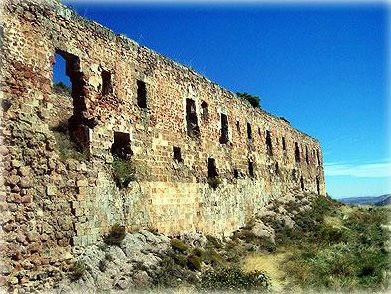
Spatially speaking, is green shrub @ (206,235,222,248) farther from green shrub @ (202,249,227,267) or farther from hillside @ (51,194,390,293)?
green shrub @ (202,249,227,267)

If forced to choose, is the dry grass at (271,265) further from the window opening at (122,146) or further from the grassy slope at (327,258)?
the window opening at (122,146)

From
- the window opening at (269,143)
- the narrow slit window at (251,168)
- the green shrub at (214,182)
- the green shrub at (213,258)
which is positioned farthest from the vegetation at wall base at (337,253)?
the window opening at (269,143)

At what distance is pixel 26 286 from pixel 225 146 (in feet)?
41.0

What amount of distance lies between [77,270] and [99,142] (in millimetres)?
3576

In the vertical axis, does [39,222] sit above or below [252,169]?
below

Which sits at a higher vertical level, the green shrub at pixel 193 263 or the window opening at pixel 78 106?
the window opening at pixel 78 106

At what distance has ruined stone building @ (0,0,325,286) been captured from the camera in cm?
917

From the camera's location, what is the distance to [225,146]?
64.8 feet

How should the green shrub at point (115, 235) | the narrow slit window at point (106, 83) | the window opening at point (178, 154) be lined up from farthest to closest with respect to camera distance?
the window opening at point (178, 154) → the narrow slit window at point (106, 83) → the green shrub at point (115, 235)

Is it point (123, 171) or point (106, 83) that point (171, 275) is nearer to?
point (123, 171)

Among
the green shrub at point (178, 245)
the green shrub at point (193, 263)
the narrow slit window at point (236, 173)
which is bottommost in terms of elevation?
the green shrub at point (193, 263)

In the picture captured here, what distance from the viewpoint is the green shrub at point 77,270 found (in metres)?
9.34

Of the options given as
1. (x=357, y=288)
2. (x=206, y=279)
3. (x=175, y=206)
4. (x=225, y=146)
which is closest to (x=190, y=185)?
(x=175, y=206)

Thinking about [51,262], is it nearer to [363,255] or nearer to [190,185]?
[190,185]
